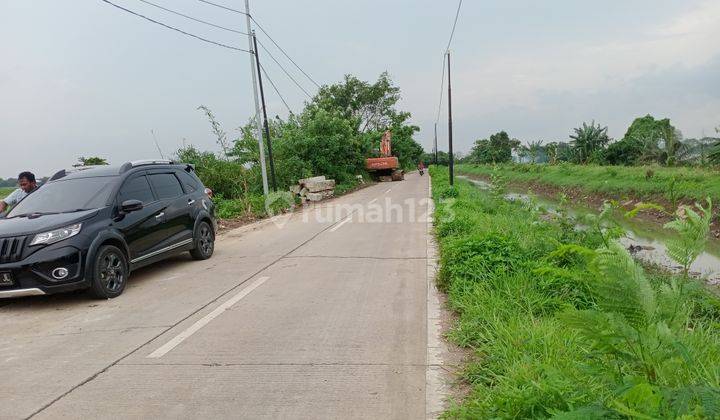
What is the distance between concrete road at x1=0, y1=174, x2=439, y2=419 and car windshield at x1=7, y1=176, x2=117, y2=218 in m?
1.26

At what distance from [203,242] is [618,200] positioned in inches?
696

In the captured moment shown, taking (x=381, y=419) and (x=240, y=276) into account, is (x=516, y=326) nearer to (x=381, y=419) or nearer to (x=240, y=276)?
(x=381, y=419)

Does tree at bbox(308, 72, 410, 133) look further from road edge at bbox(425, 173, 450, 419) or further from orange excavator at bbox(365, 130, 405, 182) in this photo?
road edge at bbox(425, 173, 450, 419)

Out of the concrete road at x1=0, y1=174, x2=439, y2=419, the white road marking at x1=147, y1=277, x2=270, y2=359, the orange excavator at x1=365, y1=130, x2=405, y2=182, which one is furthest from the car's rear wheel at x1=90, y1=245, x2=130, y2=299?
the orange excavator at x1=365, y1=130, x2=405, y2=182

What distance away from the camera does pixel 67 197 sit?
6734 millimetres

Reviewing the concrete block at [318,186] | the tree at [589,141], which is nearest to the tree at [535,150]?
the tree at [589,141]

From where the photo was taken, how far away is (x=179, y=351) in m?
4.27

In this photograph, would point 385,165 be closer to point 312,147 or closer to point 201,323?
point 312,147

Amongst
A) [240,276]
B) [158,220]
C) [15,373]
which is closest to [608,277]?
[15,373]

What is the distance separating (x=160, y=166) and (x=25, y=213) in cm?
215

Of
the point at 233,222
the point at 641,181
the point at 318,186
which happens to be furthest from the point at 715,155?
the point at 233,222

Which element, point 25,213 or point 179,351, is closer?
point 179,351

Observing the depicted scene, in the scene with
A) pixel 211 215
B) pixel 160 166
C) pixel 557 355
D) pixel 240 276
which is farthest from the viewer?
pixel 211 215

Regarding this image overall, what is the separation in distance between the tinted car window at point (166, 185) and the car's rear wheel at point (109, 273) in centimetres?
153
